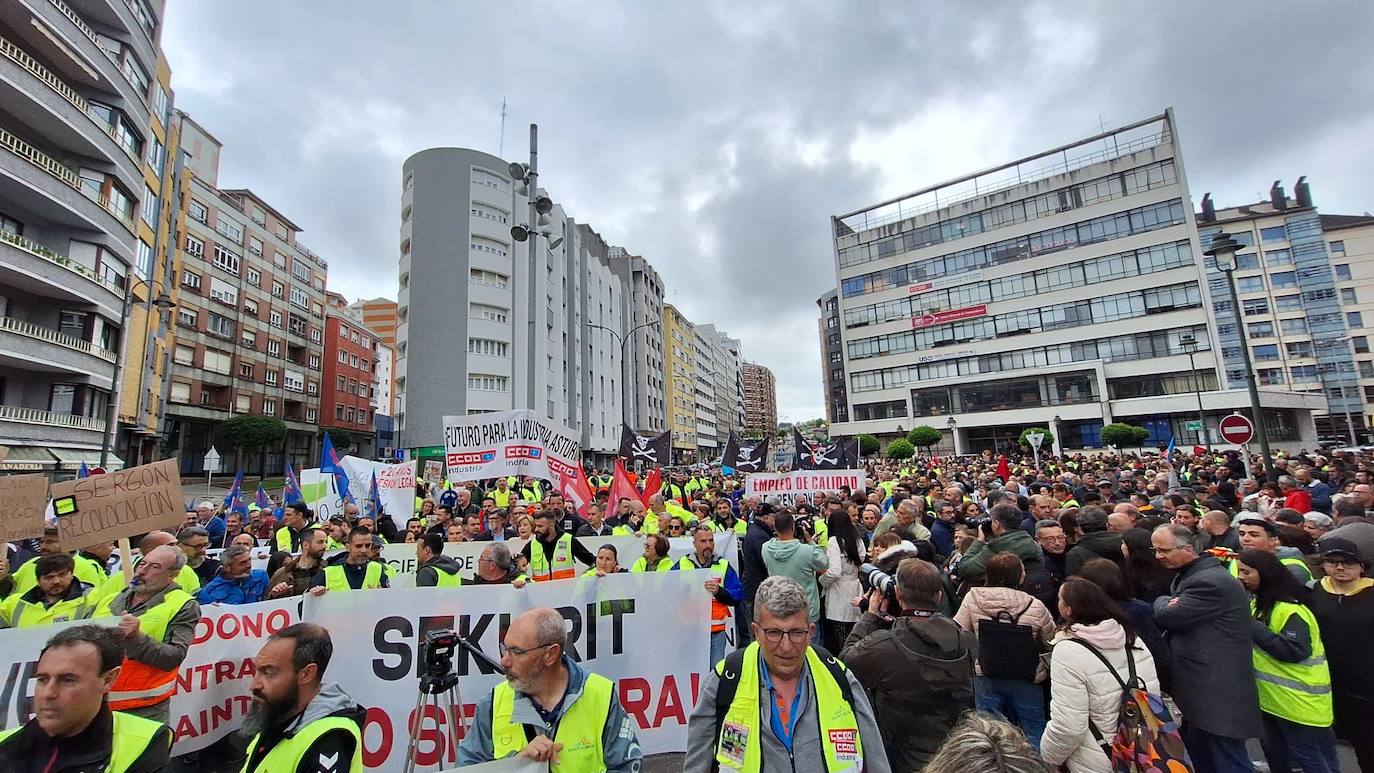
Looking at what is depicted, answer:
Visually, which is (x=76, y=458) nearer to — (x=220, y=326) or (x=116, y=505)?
(x=220, y=326)

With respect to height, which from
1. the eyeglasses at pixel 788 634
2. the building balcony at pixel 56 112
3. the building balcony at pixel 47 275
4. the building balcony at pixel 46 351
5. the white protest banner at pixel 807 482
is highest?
the building balcony at pixel 56 112

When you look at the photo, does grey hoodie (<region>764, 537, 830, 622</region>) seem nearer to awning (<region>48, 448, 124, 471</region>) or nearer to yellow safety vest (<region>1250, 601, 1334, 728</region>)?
yellow safety vest (<region>1250, 601, 1334, 728</region>)

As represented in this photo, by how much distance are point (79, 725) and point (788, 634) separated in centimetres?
296

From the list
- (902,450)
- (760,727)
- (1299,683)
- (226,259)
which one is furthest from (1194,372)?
(226,259)

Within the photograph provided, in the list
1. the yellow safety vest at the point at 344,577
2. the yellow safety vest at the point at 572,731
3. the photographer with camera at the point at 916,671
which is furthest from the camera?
the yellow safety vest at the point at 344,577

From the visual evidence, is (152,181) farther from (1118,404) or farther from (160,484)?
(1118,404)

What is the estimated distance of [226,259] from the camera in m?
44.2

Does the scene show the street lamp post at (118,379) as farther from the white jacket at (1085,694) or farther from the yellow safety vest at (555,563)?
the white jacket at (1085,694)

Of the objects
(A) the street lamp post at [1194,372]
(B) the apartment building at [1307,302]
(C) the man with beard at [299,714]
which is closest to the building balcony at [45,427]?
(C) the man with beard at [299,714]

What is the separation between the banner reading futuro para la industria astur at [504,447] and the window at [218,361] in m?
42.6

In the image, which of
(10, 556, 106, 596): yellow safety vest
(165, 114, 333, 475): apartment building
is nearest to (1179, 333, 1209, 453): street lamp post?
(10, 556, 106, 596): yellow safety vest

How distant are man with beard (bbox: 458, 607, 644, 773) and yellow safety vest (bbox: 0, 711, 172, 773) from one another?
1288 millimetres

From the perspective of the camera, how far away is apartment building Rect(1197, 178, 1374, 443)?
65.3 m

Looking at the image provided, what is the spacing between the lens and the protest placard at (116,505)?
5.57 m
